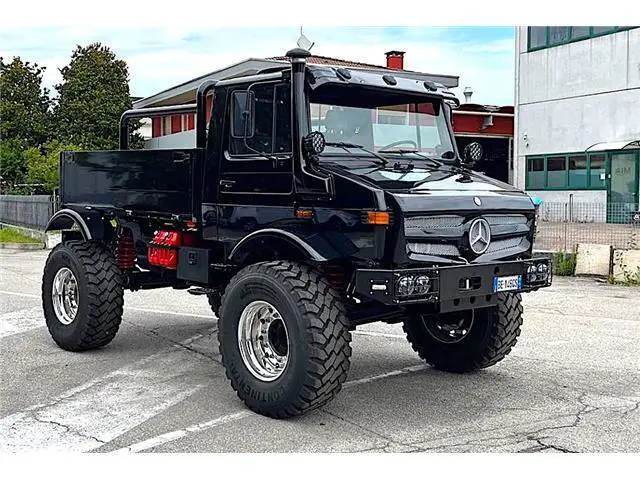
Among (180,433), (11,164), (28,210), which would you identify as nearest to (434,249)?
(180,433)

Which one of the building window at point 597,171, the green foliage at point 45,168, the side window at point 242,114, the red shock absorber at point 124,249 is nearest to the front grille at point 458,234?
the side window at point 242,114

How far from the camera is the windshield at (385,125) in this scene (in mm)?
6562

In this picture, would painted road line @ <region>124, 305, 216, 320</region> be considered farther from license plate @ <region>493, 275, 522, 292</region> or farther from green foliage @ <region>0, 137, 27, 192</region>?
green foliage @ <region>0, 137, 27, 192</region>

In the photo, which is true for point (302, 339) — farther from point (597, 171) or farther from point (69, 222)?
point (597, 171)

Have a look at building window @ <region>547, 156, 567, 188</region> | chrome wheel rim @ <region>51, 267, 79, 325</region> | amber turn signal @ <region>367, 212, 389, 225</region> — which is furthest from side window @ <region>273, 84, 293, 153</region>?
building window @ <region>547, 156, 567, 188</region>

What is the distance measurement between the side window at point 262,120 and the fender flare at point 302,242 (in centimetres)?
66

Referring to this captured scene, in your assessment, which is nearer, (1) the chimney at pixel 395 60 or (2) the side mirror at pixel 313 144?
(2) the side mirror at pixel 313 144

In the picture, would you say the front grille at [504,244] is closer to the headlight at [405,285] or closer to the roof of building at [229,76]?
the headlight at [405,285]

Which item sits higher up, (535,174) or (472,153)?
(535,174)

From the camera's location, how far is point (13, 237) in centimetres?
2486

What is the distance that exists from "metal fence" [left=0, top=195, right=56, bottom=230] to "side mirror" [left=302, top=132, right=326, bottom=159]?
2020 centimetres

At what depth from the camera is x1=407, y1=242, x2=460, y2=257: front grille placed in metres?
5.84

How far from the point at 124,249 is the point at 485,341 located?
363 centimetres

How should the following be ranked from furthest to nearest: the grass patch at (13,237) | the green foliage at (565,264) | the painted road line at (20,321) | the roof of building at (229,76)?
the grass patch at (13,237) < the roof of building at (229,76) < the green foliage at (565,264) < the painted road line at (20,321)
